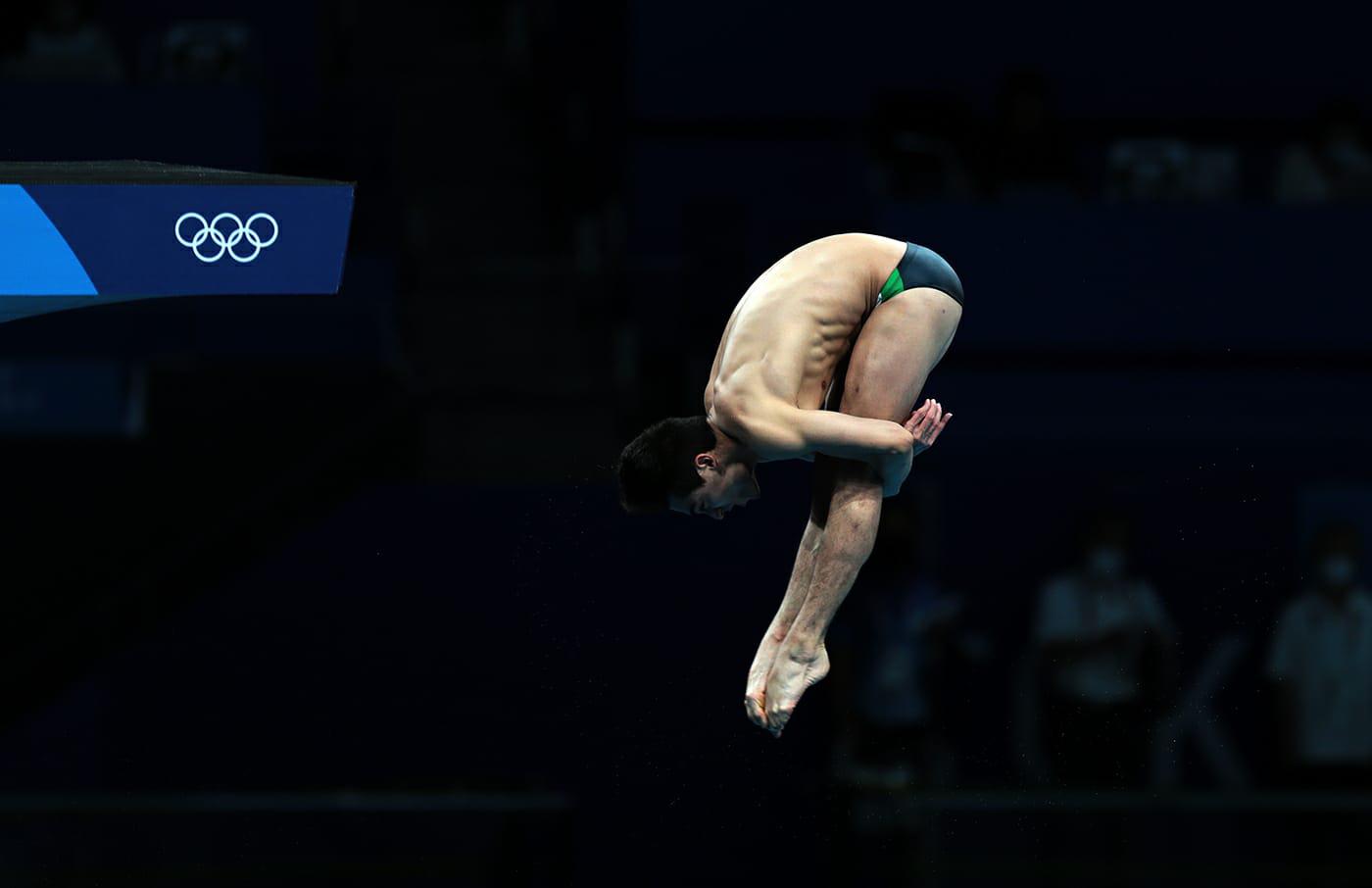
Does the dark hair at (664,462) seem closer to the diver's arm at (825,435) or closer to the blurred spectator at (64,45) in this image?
the diver's arm at (825,435)

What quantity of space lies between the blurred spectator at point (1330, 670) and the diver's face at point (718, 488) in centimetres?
415

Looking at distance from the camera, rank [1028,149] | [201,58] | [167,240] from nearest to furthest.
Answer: [167,240] < [201,58] < [1028,149]

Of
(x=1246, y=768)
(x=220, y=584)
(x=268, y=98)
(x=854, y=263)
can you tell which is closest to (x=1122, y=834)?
(x=1246, y=768)

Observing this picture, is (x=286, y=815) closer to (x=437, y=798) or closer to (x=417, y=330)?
(x=437, y=798)

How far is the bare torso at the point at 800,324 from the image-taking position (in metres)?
5.52

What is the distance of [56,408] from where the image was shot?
957cm

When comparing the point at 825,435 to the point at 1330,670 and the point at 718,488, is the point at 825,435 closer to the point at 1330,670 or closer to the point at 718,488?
the point at 718,488

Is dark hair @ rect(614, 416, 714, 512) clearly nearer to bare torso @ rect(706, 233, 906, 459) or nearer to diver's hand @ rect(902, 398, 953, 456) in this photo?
bare torso @ rect(706, 233, 906, 459)

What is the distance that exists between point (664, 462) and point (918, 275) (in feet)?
3.24

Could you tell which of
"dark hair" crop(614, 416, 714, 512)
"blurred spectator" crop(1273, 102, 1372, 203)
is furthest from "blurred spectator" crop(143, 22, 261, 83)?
"blurred spectator" crop(1273, 102, 1372, 203)

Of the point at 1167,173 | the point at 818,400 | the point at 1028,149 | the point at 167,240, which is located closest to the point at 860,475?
the point at 818,400

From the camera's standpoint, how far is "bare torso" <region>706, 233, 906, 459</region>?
5516mm

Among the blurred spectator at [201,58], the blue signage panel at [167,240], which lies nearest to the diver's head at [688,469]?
the blue signage panel at [167,240]

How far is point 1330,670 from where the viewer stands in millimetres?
8727
